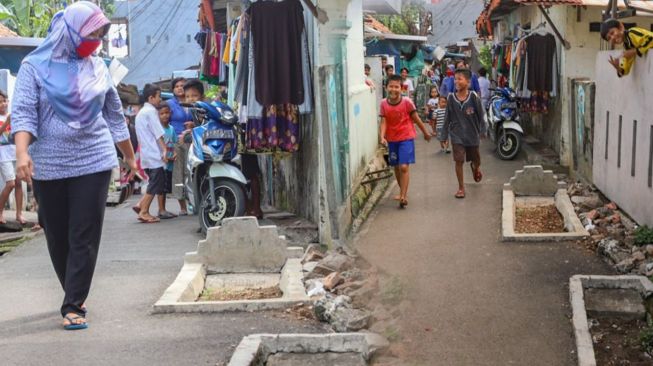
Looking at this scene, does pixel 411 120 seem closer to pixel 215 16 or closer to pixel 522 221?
pixel 522 221

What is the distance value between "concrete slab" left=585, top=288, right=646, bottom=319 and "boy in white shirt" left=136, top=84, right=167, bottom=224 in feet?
18.7

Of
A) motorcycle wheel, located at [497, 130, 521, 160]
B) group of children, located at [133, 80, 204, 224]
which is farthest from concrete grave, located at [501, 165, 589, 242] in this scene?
motorcycle wheel, located at [497, 130, 521, 160]

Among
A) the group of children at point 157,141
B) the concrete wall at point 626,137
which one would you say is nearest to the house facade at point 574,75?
the concrete wall at point 626,137

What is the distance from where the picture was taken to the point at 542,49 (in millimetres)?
15703

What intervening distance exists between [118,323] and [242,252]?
1831mm

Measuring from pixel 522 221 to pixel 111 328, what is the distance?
609 centimetres

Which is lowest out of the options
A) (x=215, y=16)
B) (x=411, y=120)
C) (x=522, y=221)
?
(x=522, y=221)

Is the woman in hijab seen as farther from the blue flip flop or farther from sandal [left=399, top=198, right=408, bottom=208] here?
sandal [left=399, top=198, right=408, bottom=208]

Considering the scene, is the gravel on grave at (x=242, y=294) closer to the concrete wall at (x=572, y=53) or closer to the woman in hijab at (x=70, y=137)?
the woman in hijab at (x=70, y=137)

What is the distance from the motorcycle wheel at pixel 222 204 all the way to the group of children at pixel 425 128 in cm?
292

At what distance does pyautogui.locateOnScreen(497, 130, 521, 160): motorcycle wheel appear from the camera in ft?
53.6

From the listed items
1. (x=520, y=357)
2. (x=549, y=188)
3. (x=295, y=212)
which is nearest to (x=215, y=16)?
(x=295, y=212)

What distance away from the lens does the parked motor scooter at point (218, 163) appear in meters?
9.02

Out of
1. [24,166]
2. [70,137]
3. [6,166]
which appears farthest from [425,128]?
[24,166]
